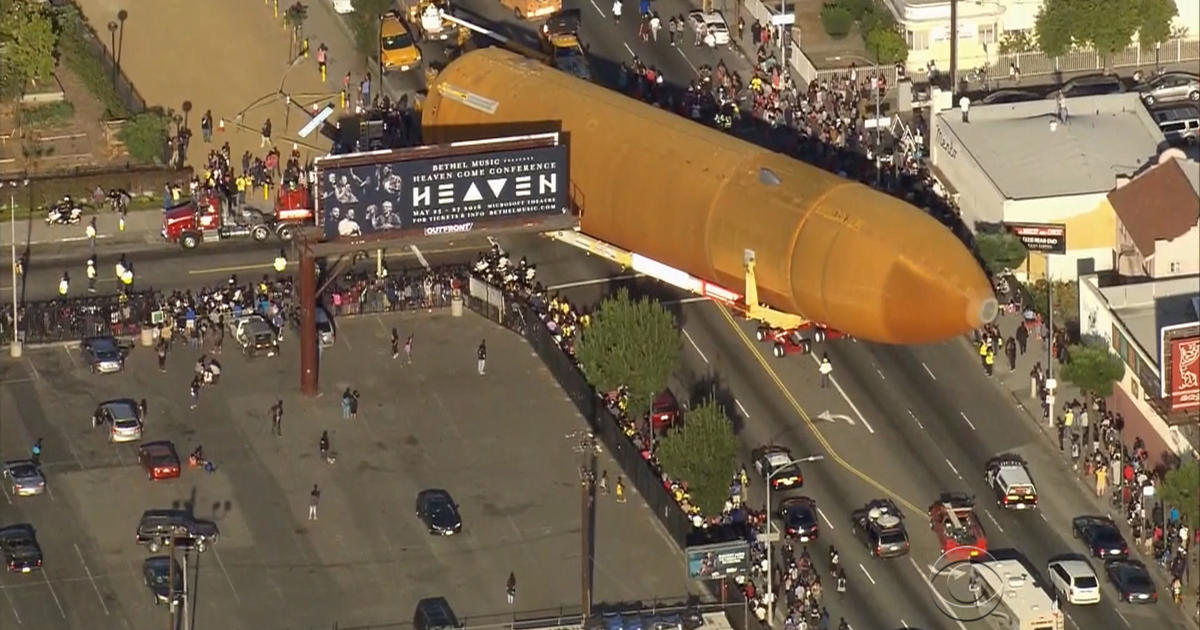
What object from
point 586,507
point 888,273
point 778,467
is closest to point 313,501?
point 586,507

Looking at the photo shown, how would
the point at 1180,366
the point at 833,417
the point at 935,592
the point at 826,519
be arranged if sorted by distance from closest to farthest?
the point at 935,592, the point at 1180,366, the point at 826,519, the point at 833,417

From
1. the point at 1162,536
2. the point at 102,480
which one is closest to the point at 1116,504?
the point at 1162,536

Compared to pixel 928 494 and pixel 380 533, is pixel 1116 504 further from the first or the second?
pixel 380 533

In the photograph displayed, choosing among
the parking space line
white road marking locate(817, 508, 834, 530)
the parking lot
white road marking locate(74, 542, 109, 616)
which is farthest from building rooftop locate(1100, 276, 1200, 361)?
the parking space line

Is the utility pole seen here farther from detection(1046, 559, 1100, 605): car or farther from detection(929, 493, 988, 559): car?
detection(1046, 559, 1100, 605): car

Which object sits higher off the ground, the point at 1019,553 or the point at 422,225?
the point at 422,225

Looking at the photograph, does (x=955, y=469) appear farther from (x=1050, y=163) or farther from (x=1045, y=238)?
(x=1050, y=163)
